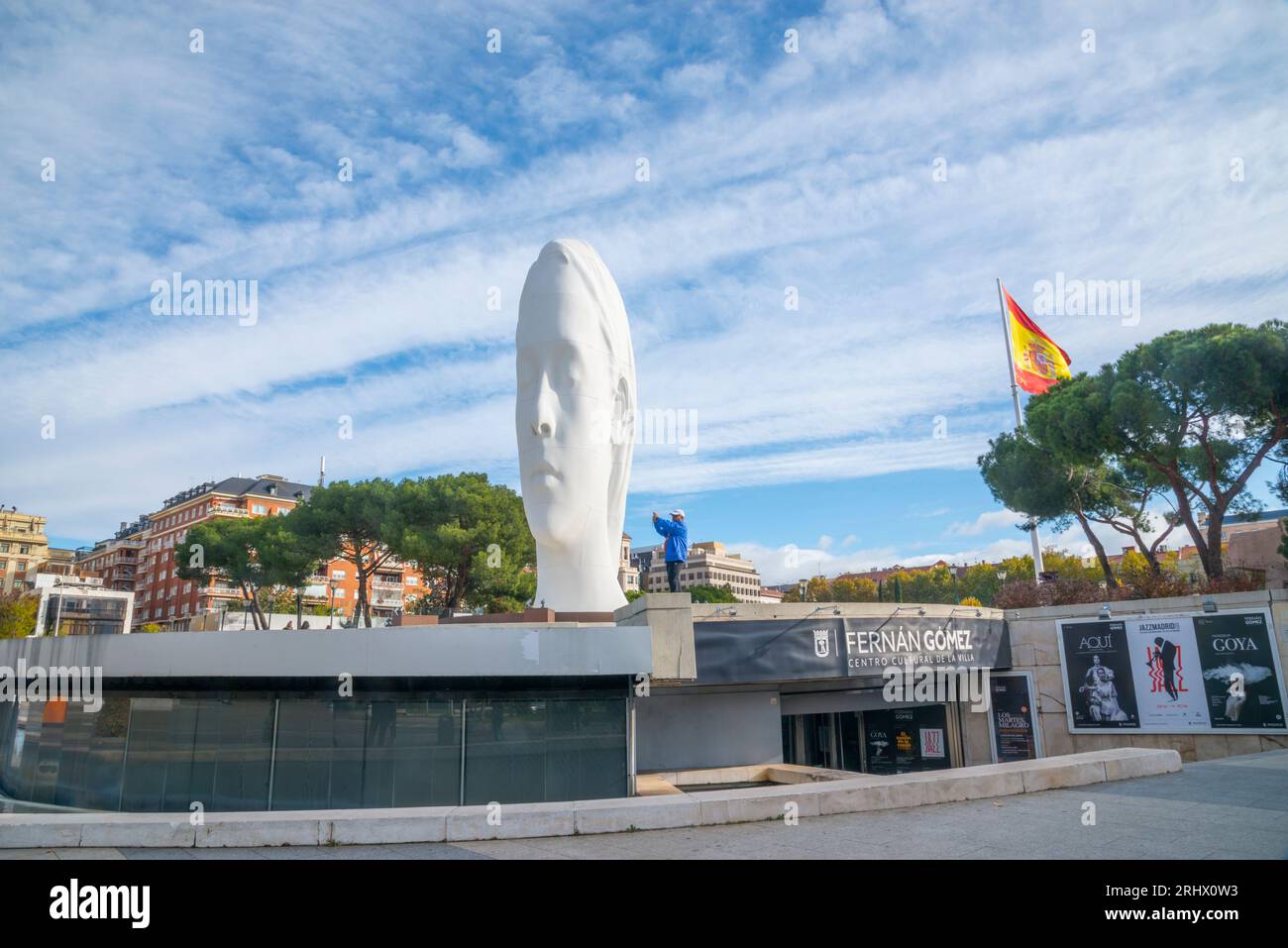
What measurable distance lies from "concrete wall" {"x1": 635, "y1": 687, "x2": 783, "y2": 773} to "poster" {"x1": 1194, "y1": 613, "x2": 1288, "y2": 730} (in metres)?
10.2

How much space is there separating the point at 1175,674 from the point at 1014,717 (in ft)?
13.1

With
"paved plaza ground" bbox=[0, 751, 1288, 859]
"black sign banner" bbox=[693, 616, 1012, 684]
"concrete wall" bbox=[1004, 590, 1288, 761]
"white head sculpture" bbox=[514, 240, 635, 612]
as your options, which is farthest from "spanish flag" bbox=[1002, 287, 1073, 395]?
"paved plaza ground" bbox=[0, 751, 1288, 859]

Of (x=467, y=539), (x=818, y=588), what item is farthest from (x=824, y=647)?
(x=818, y=588)

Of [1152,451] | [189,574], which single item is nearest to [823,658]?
[1152,451]

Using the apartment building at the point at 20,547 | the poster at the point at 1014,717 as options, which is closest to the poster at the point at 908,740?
the poster at the point at 1014,717

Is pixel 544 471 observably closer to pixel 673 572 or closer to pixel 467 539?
pixel 673 572

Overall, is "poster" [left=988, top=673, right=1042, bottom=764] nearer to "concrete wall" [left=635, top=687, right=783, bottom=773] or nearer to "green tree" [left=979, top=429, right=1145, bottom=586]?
"concrete wall" [left=635, top=687, right=783, bottom=773]

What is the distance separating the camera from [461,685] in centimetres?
1244

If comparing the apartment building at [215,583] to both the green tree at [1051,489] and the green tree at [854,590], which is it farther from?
the green tree at [1051,489]

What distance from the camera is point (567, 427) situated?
1833cm

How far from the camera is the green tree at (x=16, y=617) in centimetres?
5238

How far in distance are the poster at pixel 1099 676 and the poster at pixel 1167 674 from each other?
24 cm

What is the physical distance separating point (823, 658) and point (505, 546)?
28976 millimetres

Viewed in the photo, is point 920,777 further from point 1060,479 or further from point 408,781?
point 1060,479
